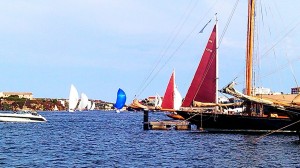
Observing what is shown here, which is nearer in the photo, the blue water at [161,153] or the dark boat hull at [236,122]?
the blue water at [161,153]

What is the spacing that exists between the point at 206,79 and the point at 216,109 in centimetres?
456

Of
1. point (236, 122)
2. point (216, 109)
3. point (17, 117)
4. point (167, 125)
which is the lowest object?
point (167, 125)

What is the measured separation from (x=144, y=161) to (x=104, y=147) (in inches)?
453

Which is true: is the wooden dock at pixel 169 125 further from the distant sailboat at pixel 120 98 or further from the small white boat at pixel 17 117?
the small white boat at pixel 17 117

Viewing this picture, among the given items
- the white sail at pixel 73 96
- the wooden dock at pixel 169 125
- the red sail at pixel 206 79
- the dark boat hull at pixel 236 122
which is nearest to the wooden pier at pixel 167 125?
the wooden dock at pixel 169 125

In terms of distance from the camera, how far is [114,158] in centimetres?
3828

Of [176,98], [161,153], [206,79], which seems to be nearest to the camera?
[161,153]

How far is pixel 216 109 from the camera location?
65.1 m

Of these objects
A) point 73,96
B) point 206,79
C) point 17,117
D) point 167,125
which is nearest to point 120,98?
point 17,117

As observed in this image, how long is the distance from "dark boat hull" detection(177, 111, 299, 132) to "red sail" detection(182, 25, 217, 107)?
15.5ft

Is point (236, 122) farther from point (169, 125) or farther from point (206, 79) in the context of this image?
point (169, 125)

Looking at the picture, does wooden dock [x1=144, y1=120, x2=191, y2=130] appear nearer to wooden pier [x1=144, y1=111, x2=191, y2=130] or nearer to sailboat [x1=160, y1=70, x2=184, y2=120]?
wooden pier [x1=144, y1=111, x2=191, y2=130]

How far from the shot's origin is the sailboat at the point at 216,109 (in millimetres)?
58219

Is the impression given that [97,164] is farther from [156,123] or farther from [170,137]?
[156,123]
